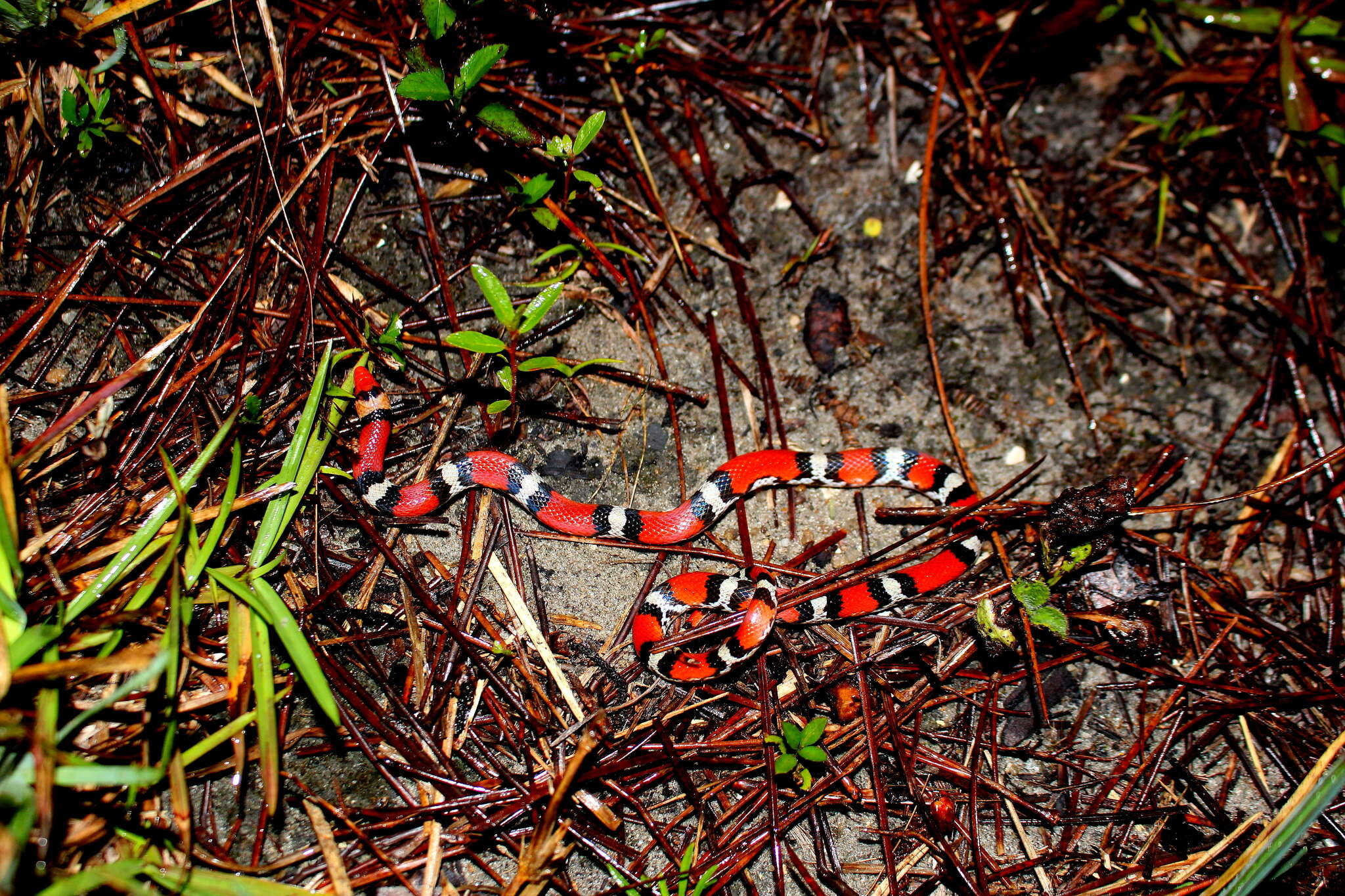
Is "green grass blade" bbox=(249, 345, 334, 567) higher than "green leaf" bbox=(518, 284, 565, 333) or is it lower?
lower

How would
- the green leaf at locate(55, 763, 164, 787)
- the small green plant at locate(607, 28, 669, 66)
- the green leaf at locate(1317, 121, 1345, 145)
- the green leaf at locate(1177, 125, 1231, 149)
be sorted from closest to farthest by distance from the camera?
1. the green leaf at locate(55, 763, 164, 787)
2. the small green plant at locate(607, 28, 669, 66)
3. the green leaf at locate(1317, 121, 1345, 145)
4. the green leaf at locate(1177, 125, 1231, 149)

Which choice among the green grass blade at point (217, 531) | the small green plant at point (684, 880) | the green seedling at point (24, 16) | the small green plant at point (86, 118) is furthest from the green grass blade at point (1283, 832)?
the green seedling at point (24, 16)

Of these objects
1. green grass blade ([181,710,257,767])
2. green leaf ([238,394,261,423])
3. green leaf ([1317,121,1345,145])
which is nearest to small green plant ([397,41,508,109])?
green leaf ([238,394,261,423])

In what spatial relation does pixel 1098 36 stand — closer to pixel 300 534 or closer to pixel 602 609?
pixel 602 609

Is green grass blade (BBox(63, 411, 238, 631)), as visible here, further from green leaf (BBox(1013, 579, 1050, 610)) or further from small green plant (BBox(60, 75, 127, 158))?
A: green leaf (BBox(1013, 579, 1050, 610))

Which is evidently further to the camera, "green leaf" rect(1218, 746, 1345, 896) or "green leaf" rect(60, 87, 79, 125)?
"green leaf" rect(60, 87, 79, 125)

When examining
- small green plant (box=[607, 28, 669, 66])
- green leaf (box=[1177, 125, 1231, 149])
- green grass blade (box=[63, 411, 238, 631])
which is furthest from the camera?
green leaf (box=[1177, 125, 1231, 149])

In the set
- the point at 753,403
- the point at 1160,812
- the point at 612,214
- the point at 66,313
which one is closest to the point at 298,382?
the point at 66,313
